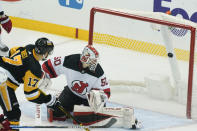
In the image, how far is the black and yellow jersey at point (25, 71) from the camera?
5.45 meters

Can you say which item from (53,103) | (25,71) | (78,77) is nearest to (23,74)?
(25,71)

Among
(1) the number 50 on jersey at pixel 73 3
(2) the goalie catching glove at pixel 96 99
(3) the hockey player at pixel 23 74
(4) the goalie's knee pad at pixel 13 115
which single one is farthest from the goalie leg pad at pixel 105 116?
(1) the number 50 on jersey at pixel 73 3

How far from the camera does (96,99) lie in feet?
18.5

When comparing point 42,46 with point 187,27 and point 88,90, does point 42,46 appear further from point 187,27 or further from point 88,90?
point 187,27

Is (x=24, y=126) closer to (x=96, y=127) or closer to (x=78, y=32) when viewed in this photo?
(x=96, y=127)

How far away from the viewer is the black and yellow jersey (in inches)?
215

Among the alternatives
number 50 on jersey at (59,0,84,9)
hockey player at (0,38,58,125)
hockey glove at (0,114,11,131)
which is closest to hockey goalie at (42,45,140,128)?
hockey player at (0,38,58,125)

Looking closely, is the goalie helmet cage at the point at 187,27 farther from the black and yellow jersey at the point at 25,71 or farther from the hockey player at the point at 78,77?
the black and yellow jersey at the point at 25,71

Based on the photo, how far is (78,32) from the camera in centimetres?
847

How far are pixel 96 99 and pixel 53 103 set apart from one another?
39 centimetres

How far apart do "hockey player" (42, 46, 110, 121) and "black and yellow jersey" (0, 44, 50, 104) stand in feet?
1.30

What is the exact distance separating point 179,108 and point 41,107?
1302 millimetres

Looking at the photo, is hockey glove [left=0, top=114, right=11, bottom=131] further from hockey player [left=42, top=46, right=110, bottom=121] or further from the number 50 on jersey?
the number 50 on jersey

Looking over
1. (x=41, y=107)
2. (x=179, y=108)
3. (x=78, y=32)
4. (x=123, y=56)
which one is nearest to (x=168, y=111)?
(x=179, y=108)
